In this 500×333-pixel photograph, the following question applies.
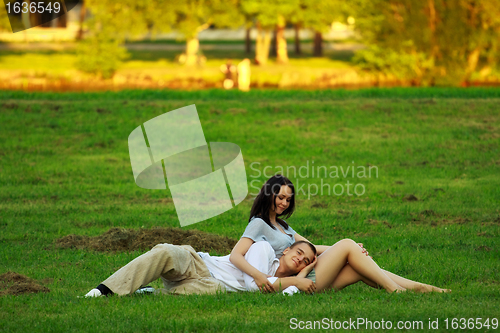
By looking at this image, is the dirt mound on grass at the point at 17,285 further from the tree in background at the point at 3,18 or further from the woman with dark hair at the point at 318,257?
the tree in background at the point at 3,18

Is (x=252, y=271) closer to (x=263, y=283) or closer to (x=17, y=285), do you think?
(x=263, y=283)

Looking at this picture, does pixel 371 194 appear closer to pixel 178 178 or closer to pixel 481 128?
pixel 178 178

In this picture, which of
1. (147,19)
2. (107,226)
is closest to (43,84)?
(147,19)

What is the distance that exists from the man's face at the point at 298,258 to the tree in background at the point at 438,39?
71.0 feet

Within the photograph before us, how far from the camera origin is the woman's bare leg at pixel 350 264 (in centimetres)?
629

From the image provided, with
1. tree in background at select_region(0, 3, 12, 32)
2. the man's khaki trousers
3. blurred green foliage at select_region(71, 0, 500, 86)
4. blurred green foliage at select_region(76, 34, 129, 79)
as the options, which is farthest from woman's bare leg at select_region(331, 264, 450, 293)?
tree in background at select_region(0, 3, 12, 32)

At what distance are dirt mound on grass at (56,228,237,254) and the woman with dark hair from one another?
7.13ft

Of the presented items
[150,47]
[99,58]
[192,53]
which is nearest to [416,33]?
[99,58]

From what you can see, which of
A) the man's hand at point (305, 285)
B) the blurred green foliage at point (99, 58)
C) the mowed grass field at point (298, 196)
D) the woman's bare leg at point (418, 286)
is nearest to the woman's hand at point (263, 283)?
the mowed grass field at point (298, 196)

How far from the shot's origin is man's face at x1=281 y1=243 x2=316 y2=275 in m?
6.33

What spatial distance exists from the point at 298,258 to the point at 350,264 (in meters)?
0.50

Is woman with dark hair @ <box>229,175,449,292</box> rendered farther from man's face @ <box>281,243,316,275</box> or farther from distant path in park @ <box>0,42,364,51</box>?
distant path in park @ <box>0,42,364,51</box>

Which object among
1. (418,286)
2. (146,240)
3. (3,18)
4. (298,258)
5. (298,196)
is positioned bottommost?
(298,196)

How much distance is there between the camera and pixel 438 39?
26781mm
